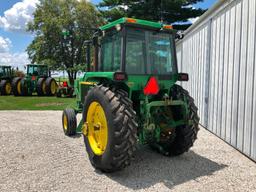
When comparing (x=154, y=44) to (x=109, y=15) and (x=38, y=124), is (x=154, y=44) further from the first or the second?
(x=109, y=15)

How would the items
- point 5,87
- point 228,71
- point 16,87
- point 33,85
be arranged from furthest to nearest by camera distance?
point 5,87 → point 33,85 → point 16,87 → point 228,71

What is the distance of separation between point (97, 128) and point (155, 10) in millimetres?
18440

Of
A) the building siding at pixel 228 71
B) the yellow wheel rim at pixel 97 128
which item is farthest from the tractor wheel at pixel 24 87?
the yellow wheel rim at pixel 97 128

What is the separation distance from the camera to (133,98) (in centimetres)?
471

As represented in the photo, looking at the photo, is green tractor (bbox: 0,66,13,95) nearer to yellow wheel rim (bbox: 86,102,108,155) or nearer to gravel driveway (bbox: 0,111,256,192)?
gravel driveway (bbox: 0,111,256,192)

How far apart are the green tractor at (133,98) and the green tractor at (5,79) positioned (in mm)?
15851

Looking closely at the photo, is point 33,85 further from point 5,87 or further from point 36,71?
point 5,87

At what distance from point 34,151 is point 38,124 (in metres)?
2.84

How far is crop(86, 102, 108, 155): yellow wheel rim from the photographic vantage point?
4.29 metres

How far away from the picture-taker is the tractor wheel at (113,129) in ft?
12.6

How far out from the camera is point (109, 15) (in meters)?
21.4

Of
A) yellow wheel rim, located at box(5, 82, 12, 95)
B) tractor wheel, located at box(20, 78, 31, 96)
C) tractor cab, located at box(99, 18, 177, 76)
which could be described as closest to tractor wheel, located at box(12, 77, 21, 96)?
tractor wheel, located at box(20, 78, 31, 96)

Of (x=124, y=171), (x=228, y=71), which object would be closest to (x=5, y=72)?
(x=228, y=71)

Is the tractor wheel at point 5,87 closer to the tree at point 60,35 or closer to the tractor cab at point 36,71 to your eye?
the tractor cab at point 36,71
